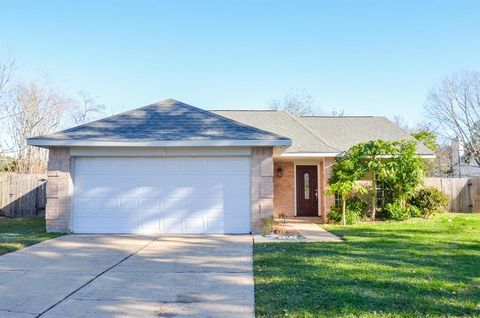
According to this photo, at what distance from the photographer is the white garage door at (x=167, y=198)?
1045 centimetres

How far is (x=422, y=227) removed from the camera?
11758 mm

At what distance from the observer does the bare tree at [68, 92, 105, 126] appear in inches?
1169

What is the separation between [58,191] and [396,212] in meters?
11.2

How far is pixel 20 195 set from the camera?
16.0m

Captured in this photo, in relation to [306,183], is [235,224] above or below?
below

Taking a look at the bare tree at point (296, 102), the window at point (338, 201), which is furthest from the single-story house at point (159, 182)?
the bare tree at point (296, 102)

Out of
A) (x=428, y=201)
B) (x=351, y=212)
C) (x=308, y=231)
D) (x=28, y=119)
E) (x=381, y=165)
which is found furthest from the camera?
(x=28, y=119)

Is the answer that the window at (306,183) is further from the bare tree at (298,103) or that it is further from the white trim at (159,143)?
the bare tree at (298,103)

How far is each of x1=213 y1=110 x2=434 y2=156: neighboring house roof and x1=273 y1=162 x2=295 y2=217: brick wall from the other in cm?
136

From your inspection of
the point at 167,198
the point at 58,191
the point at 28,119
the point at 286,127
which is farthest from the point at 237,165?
the point at 28,119

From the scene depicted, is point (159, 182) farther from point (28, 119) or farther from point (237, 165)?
point (28, 119)

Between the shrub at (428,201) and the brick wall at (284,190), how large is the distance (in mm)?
4594

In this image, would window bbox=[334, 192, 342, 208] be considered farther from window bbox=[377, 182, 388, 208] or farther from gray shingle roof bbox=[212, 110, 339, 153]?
window bbox=[377, 182, 388, 208]

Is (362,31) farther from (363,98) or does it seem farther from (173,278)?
(173,278)
